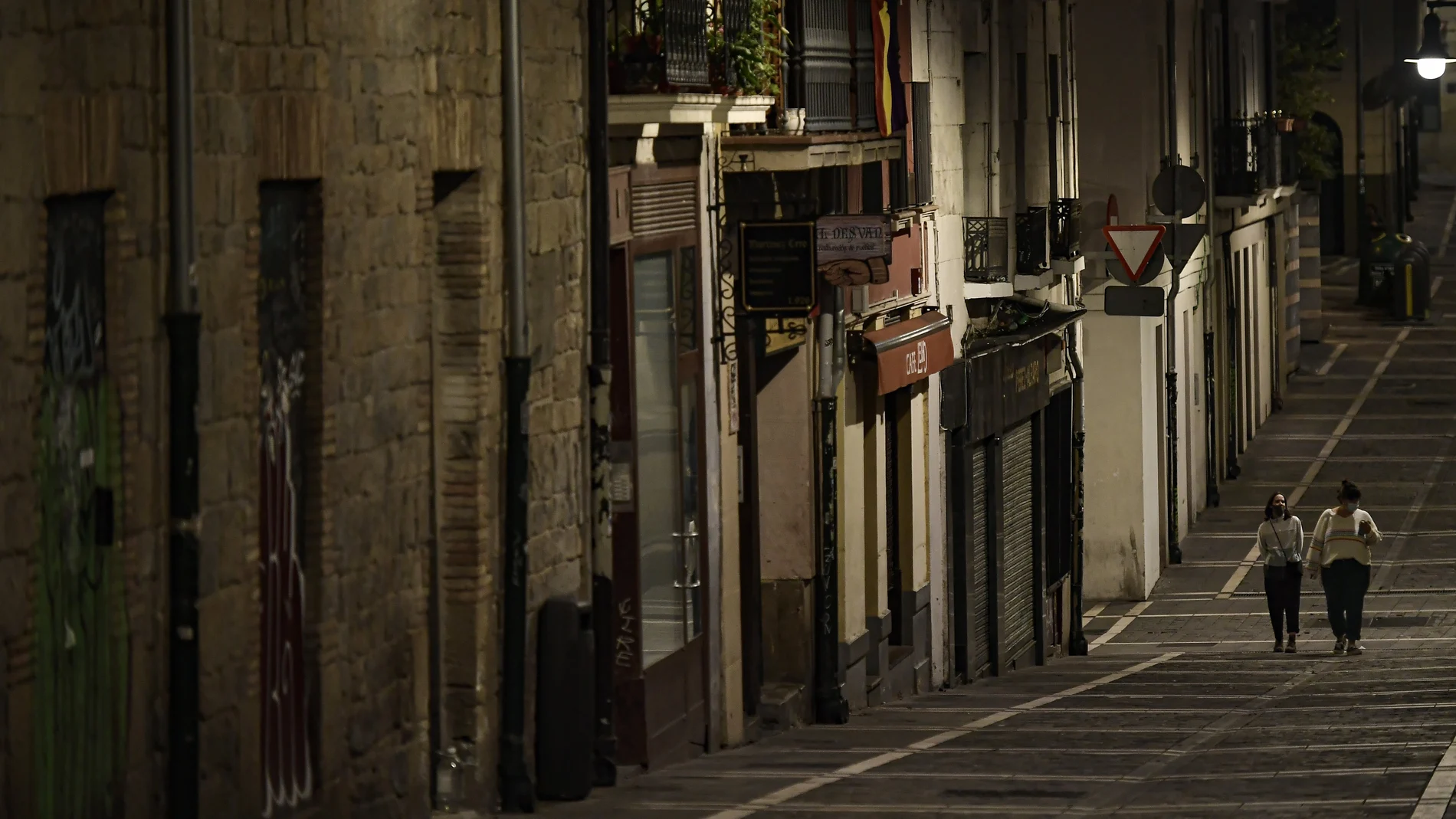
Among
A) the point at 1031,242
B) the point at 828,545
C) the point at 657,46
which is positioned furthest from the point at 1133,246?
the point at 657,46

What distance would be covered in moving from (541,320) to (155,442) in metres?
4.33

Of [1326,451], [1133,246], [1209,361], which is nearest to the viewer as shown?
[1133,246]

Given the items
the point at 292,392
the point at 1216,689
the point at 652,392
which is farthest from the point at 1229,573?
the point at 292,392

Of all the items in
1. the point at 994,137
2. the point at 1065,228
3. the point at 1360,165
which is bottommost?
the point at 1065,228


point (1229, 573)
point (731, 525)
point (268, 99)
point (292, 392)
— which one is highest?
point (268, 99)

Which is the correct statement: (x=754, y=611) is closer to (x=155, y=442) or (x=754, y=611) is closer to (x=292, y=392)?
(x=292, y=392)

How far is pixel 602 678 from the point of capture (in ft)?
48.2

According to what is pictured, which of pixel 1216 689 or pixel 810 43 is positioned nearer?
pixel 810 43

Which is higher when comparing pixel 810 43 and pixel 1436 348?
pixel 810 43

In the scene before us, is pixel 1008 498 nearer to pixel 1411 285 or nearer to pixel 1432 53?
pixel 1432 53

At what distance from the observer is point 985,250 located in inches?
1050

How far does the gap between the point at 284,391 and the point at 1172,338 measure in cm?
2664

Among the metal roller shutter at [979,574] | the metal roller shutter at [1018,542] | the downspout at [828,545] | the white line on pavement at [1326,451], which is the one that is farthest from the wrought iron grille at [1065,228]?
the downspout at [828,545]

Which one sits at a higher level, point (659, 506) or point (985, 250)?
point (985, 250)
